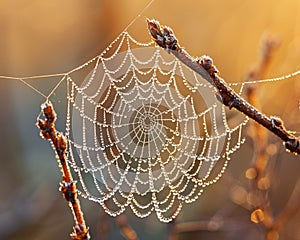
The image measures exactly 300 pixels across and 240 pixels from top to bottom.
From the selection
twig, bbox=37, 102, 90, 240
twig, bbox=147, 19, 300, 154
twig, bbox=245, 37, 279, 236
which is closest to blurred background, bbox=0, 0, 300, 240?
twig, bbox=245, 37, 279, 236

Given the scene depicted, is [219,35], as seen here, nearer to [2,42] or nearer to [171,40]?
[2,42]

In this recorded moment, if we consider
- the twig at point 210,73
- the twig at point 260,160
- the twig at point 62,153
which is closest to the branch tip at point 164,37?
the twig at point 210,73

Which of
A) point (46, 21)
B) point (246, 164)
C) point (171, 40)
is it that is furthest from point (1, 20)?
point (171, 40)

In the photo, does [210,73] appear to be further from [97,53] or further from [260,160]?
[97,53]

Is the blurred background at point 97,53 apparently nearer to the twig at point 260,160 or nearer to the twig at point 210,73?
the twig at point 260,160

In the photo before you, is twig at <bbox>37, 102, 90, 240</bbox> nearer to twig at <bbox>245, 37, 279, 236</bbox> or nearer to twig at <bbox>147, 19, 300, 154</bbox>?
twig at <bbox>147, 19, 300, 154</bbox>

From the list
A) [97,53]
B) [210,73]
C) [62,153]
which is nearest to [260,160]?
[210,73]
